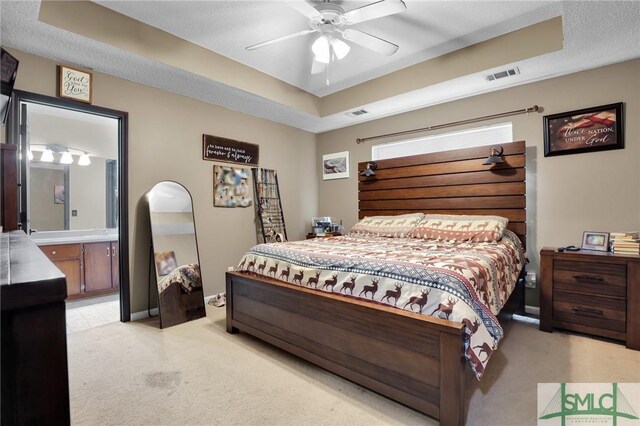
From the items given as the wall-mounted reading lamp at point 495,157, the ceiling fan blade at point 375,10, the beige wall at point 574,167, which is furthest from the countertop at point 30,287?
the beige wall at point 574,167

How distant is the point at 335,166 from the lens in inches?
196

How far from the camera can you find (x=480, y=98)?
3588 millimetres

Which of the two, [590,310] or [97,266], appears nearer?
[590,310]

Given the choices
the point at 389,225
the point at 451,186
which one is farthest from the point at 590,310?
the point at 389,225

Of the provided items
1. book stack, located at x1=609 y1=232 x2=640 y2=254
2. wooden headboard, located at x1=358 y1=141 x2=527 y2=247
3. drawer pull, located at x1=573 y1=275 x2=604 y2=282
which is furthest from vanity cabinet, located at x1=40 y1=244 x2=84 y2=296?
book stack, located at x1=609 y1=232 x2=640 y2=254

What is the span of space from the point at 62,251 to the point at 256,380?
135 inches

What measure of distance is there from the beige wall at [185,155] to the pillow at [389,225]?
4.41 feet

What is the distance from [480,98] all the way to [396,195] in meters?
1.50

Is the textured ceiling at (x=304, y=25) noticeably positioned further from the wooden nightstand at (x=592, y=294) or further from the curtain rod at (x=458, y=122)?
the wooden nightstand at (x=592, y=294)

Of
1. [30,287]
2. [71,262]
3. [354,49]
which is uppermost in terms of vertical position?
[354,49]

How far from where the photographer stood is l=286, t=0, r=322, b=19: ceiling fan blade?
196 centimetres

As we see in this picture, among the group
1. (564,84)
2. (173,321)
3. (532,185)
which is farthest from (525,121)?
(173,321)

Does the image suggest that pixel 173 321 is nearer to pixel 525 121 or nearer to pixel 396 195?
pixel 396 195

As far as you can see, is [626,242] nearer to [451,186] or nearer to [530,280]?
[530,280]
